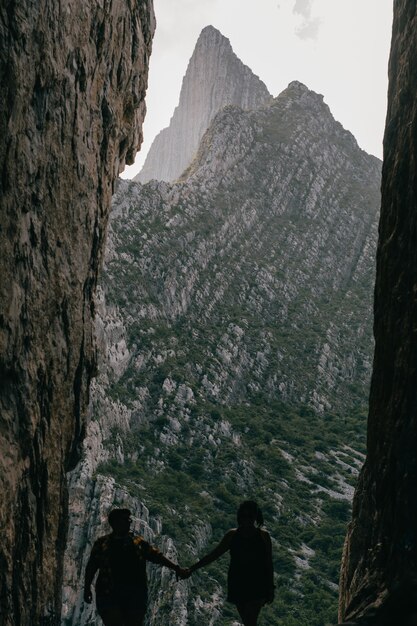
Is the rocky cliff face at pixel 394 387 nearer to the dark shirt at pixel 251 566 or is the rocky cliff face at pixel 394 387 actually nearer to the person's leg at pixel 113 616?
the dark shirt at pixel 251 566

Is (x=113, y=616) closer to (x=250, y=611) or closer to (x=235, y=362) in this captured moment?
(x=250, y=611)

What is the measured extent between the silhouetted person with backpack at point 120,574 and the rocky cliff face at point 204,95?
471 ft

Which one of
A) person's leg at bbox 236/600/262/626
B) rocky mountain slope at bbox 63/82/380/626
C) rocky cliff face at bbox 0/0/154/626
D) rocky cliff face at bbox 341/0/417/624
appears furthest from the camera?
rocky mountain slope at bbox 63/82/380/626

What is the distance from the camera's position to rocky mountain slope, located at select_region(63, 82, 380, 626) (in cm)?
5228

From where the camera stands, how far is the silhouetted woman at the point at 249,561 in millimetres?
8766

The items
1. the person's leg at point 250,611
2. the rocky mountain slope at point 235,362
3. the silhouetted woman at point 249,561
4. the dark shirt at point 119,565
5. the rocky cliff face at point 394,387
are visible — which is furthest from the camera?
the rocky mountain slope at point 235,362

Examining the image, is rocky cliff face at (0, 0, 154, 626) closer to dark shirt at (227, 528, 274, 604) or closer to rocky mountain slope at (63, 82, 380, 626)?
dark shirt at (227, 528, 274, 604)

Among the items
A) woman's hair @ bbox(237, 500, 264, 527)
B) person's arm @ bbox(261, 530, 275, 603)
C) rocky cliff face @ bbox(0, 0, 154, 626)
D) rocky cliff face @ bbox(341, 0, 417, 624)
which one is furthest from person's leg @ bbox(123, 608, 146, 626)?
rocky cliff face @ bbox(0, 0, 154, 626)

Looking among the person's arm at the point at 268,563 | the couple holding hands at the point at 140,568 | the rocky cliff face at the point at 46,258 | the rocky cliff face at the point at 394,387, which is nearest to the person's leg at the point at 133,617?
the couple holding hands at the point at 140,568

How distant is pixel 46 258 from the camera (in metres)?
14.8

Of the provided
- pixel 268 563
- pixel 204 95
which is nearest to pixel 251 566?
pixel 268 563

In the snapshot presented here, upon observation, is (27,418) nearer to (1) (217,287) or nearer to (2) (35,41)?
(2) (35,41)

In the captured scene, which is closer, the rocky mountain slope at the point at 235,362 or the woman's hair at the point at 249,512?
the woman's hair at the point at 249,512

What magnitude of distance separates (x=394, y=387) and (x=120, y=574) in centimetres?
543
